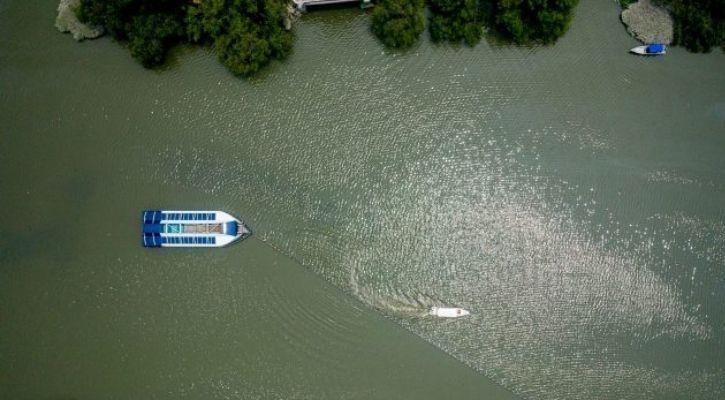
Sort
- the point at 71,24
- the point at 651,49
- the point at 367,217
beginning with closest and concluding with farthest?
1. the point at 71,24
2. the point at 367,217
3. the point at 651,49

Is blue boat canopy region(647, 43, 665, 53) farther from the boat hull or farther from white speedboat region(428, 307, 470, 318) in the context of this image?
white speedboat region(428, 307, 470, 318)

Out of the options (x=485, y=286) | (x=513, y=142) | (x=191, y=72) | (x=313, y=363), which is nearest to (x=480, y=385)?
(x=485, y=286)

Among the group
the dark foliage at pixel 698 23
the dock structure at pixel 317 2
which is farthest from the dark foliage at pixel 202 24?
the dark foliage at pixel 698 23

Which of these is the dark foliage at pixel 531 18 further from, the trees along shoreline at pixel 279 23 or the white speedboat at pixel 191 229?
the white speedboat at pixel 191 229

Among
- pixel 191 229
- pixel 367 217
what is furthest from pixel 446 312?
pixel 191 229

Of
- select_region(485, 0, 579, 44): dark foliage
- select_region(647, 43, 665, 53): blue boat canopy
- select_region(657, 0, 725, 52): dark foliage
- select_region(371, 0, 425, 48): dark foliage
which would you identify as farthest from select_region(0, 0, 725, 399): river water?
select_region(371, 0, 425, 48): dark foliage

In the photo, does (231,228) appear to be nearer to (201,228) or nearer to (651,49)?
(201,228)
